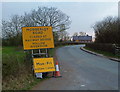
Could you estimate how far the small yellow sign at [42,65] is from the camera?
724 centimetres

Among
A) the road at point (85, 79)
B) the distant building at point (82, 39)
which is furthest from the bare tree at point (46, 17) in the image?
the distant building at point (82, 39)

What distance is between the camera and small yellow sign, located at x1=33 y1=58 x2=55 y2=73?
7.24 metres

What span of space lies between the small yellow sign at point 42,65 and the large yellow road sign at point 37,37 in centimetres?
79

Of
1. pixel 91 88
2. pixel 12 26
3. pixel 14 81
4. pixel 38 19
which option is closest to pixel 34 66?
pixel 14 81

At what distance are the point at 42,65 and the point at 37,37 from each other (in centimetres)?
154

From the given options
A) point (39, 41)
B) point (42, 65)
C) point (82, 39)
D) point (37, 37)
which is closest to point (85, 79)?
point (42, 65)

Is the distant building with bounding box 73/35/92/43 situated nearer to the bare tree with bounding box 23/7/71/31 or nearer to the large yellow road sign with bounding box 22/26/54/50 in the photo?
the bare tree with bounding box 23/7/71/31

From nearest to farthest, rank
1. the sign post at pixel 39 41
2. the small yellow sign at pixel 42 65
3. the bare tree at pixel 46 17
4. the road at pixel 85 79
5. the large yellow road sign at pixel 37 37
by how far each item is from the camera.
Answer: the road at pixel 85 79, the small yellow sign at pixel 42 65, the sign post at pixel 39 41, the large yellow road sign at pixel 37 37, the bare tree at pixel 46 17

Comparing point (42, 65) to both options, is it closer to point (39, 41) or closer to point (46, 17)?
point (39, 41)

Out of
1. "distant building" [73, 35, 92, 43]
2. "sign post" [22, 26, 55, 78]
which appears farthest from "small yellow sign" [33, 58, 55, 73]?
"distant building" [73, 35, 92, 43]

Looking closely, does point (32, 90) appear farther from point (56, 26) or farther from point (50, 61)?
point (56, 26)

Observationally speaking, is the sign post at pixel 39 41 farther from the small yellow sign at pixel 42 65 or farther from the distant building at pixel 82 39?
the distant building at pixel 82 39

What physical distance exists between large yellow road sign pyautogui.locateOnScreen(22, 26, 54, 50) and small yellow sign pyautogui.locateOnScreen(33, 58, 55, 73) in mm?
788

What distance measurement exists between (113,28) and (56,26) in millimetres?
20893
